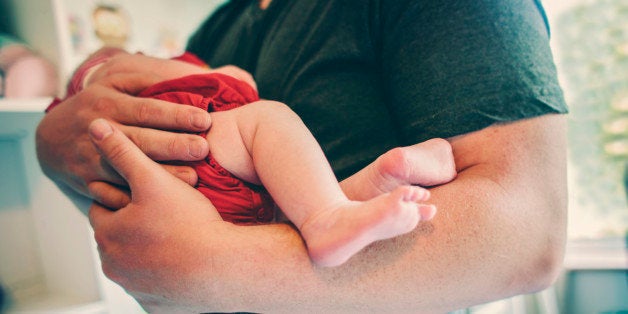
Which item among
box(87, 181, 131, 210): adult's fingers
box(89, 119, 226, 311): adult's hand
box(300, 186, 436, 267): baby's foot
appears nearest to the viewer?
box(300, 186, 436, 267): baby's foot

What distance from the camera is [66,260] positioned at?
3.47 ft

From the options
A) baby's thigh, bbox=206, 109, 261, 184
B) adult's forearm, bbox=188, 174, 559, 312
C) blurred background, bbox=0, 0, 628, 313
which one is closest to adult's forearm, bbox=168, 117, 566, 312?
adult's forearm, bbox=188, 174, 559, 312

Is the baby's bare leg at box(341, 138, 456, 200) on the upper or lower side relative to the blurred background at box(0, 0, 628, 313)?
upper

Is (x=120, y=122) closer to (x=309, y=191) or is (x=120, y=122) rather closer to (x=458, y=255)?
(x=309, y=191)

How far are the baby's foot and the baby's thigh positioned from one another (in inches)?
5.4

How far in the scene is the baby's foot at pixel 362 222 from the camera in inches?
12.1

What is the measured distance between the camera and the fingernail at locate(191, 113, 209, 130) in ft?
1.49

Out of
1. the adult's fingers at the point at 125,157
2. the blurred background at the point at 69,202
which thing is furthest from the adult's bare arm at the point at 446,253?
the blurred background at the point at 69,202

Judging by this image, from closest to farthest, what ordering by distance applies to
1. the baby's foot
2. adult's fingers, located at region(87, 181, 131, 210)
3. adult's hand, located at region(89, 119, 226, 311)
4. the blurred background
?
1. the baby's foot
2. adult's hand, located at region(89, 119, 226, 311)
3. adult's fingers, located at region(87, 181, 131, 210)
4. the blurred background

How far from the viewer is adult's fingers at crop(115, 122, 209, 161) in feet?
1.46

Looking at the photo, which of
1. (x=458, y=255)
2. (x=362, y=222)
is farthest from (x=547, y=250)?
(x=362, y=222)

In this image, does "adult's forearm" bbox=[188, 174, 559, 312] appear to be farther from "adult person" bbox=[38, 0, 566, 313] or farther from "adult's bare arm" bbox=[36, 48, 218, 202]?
"adult's bare arm" bbox=[36, 48, 218, 202]

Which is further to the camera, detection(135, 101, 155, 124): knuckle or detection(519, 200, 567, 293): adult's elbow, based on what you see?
detection(135, 101, 155, 124): knuckle

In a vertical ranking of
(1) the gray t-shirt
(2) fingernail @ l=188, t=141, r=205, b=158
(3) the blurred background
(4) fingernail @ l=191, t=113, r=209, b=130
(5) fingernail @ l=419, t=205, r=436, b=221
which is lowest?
(3) the blurred background
